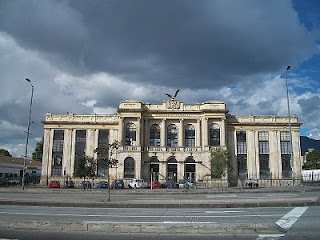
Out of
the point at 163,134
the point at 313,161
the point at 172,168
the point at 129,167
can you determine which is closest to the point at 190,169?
the point at 172,168

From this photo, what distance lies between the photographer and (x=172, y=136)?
61.1m

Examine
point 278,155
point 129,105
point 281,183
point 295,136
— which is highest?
point 129,105

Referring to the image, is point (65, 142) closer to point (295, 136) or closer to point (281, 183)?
point (281, 183)

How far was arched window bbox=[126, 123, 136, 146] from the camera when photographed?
5895 cm

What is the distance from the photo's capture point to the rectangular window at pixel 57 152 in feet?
200

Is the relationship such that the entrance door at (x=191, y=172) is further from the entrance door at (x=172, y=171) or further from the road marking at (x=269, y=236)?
the road marking at (x=269, y=236)

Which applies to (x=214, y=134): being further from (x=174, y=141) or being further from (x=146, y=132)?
(x=146, y=132)

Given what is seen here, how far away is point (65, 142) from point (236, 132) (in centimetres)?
3560

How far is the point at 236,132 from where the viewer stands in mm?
61875

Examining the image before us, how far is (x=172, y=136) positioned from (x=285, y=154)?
23.2 metres

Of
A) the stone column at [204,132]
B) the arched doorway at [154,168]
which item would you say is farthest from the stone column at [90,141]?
the stone column at [204,132]

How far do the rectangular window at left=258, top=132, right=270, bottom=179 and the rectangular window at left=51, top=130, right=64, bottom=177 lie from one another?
134 ft

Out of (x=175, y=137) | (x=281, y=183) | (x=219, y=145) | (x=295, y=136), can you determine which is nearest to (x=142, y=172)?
(x=175, y=137)

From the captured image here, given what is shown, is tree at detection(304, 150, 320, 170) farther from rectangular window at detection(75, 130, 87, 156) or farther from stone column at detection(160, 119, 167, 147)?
rectangular window at detection(75, 130, 87, 156)
